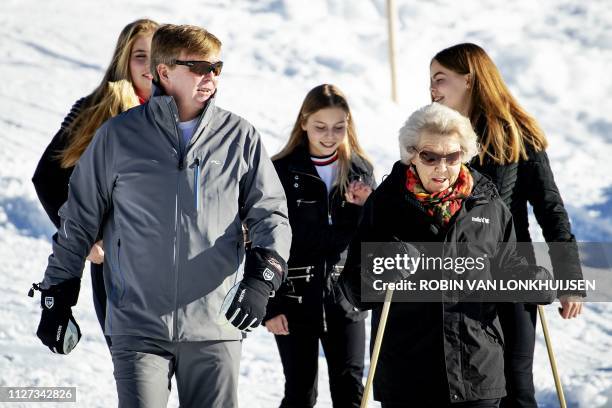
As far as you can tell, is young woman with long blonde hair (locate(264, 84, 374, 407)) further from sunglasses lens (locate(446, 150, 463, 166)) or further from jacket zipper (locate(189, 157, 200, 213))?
jacket zipper (locate(189, 157, 200, 213))

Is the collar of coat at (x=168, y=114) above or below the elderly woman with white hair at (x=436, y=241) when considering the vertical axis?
above

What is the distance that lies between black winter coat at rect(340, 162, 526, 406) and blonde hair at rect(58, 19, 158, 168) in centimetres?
144

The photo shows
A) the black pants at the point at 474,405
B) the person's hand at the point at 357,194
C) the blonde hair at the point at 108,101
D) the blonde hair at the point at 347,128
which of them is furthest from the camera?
the blonde hair at the point at 347,128

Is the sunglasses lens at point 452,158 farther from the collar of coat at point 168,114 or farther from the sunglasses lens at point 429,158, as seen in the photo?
the collar of coat at point 168,114

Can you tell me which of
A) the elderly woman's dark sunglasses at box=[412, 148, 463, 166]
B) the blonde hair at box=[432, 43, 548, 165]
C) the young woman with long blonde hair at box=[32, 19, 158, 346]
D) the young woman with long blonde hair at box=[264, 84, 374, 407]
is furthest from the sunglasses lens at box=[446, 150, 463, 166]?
the young woman with long blonde hair at box=[32, 19, 158, 346]

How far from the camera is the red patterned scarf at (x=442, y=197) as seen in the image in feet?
11.3

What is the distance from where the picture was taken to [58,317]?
337 cm

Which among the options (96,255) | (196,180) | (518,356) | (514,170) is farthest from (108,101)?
(518,356)

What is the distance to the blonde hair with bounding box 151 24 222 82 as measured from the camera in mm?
3551

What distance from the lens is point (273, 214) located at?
3.51 m

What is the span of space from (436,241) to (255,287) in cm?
69

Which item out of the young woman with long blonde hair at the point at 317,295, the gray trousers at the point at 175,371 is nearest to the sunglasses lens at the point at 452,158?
the gray trousers at the point at 175,371

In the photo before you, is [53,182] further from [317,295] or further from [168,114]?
[317,295]

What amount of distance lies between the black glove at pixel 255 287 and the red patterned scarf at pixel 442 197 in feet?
1.84
